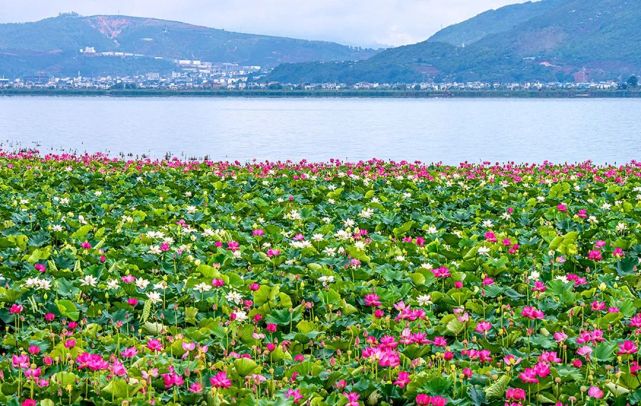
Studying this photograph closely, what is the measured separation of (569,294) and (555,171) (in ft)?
43.5

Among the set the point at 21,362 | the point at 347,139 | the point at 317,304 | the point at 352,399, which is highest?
the point at 21,362

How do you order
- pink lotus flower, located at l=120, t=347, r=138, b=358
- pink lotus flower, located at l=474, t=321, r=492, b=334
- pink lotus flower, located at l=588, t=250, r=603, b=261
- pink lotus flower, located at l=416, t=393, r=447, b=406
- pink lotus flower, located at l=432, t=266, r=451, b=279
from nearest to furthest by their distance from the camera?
pink lotus flower, located at l=416, t=393, r=447, b=406 < pink lotus flower, located at l=120, t=347, r=138, b=358 < pink lotus flower, located at l=474, t=321, r=492, b=334 < pink lotus flower, located at l=432, t=266, r=451, b=279 < pink lotus flower, located at l=588, t=250, r=603, b=261

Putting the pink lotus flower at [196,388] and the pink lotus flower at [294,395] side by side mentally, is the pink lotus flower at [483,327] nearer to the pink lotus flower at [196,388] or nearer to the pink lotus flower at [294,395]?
the pink lotus flower at [294,395]

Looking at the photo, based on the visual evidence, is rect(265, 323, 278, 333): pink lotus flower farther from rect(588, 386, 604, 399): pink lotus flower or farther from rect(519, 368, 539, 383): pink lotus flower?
rect(588, 386, 604, 399): pink lotus flower

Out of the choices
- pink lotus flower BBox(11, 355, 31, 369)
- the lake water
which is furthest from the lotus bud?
the lake water

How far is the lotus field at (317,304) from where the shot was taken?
18.6ft

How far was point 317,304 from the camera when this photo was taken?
7.91 metres

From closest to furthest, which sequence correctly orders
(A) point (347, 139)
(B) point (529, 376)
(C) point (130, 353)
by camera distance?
Result: 1. (B) point (529, 376)
2. (C) point (130, 353)
3. (A) point (347, 139)

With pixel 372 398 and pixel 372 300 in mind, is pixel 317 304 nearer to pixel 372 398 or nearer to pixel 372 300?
pixel 372 300

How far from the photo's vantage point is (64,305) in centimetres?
721

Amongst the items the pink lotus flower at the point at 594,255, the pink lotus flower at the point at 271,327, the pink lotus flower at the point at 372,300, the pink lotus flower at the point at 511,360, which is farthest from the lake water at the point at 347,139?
the pink lotus flower at the point at 511,360

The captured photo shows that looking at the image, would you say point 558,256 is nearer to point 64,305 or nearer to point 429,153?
point 64,305

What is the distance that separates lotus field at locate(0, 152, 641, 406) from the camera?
5.66 meters

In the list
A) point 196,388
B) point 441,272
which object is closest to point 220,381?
point 196,388
